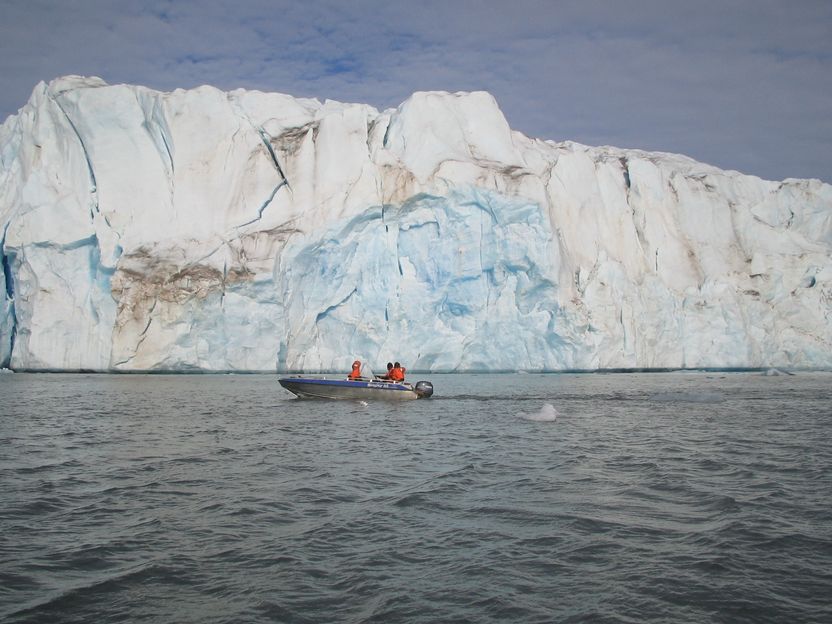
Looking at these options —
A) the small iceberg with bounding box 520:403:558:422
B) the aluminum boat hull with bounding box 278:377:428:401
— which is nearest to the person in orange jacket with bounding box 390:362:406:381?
the aluminum boat hull with bounding box 278:377:428:401

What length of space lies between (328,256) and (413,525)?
28.2 metres

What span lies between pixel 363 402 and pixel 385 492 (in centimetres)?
1300

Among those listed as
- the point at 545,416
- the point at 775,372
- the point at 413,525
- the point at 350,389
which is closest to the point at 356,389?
the point at 350,389

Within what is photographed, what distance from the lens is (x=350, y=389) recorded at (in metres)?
20.5

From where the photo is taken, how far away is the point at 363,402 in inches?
800

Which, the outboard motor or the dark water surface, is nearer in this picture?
the dark water surface

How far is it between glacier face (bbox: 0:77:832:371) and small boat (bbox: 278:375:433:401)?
1274cm

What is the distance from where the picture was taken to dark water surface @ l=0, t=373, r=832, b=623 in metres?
4.28

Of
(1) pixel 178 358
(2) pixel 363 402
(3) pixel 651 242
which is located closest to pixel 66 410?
(2) pixel 363 402

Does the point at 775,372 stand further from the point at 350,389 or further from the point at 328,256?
the point at 350,389

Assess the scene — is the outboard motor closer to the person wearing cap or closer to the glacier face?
the person wearing cap

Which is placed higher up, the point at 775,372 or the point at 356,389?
the point at 775,372

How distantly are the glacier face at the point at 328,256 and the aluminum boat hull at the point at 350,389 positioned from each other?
1274cm

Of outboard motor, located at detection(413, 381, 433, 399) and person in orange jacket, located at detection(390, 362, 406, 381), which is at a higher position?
person in orange jacket, located at detection(390, 362, 406, 381)
